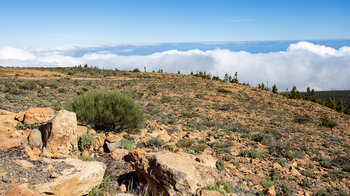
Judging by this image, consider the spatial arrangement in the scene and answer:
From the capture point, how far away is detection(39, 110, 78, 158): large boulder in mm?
4773

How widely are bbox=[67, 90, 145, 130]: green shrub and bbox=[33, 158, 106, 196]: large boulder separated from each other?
3.60 metres

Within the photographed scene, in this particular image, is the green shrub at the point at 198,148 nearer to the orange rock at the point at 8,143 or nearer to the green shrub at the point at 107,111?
the green shrub at the point at 107,111

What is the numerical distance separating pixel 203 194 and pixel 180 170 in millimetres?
615

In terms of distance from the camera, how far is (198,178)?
4.06 metres

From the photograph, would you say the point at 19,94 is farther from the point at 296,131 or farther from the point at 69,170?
the point at 296,131

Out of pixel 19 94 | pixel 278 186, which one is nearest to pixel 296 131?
pixel 278 186

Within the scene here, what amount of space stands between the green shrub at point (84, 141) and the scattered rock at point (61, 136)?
0.51 m

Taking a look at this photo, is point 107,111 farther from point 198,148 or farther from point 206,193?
point 206,193

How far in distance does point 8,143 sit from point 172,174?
12.3 ft

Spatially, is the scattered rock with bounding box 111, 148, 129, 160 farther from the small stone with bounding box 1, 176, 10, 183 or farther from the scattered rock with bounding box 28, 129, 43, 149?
the small stone with bounding box 1, 176, 10, 183

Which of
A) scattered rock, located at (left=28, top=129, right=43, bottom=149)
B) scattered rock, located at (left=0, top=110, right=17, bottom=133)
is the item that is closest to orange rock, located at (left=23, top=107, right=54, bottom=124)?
scattered rock, located at (left=0, top=110, right=17, bottom=133)

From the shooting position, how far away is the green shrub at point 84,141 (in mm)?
5704

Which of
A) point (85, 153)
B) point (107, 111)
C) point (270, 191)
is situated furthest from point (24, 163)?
point (270, 191)

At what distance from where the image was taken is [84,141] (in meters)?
5.74
